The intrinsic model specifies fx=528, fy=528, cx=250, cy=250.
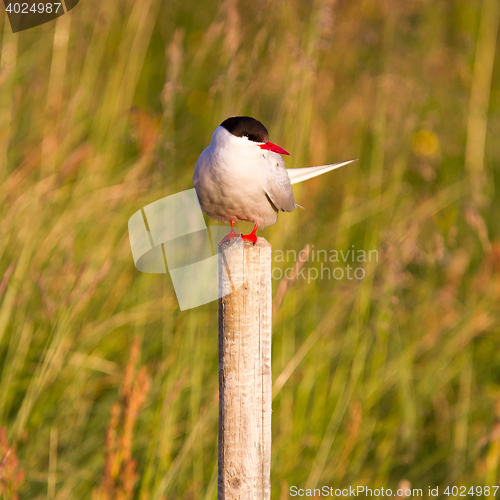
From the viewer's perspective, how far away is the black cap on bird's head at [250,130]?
165 cm

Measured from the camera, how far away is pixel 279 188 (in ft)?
5.85

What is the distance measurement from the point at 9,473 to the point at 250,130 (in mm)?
1283

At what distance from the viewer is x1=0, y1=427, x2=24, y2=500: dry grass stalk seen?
1500 millimetres

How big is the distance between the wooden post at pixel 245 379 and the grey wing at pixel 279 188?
0.35 meters

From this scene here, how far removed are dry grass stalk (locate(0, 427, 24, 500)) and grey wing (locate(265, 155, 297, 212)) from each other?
1.07m

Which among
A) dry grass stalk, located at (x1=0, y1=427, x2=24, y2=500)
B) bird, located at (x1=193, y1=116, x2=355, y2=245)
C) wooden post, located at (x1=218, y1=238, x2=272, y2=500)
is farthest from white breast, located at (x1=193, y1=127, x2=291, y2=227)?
dry grass stalk, located at (x1=0, y1=427, x2=24, y2=500)

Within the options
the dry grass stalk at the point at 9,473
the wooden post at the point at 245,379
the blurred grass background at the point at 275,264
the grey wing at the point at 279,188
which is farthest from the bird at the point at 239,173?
the dry grass stalk at the point at 9,473

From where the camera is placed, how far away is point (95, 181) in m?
2.98

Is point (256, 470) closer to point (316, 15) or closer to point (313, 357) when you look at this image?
point (313, 357)

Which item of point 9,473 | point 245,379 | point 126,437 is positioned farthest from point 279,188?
point 9,473

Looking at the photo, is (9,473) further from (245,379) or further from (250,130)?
(250,130)

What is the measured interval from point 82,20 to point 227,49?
1.25 metres

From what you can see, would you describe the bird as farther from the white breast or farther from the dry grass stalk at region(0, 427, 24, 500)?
the dry grass stalk at region(0, 427, 24, 500)

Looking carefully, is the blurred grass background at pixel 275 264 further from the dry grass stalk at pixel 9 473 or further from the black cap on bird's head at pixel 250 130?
the black cap on bird's head at pixel 250 130
